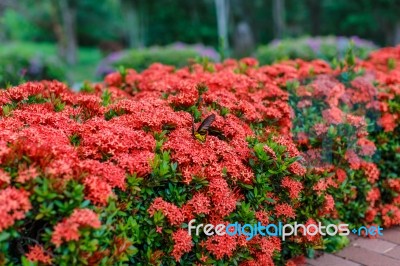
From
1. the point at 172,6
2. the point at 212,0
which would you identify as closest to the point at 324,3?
the point at 212,0

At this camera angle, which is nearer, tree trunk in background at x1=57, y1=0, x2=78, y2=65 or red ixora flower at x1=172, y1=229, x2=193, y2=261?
red ixora flower at x1=172, y1=229, x2=193, y2=261

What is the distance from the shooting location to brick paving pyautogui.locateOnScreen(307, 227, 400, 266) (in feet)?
11.1

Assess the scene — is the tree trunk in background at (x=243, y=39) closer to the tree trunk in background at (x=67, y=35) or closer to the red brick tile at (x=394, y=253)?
the tree trunk in background at (x=67, y=35)

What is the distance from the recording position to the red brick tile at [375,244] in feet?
11.8

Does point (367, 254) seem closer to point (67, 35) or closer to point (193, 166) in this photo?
point (193, 166)

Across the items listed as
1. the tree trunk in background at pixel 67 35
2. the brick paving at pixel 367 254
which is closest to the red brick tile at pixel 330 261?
the brick paving at pixel 367 254

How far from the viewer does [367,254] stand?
11.5ft

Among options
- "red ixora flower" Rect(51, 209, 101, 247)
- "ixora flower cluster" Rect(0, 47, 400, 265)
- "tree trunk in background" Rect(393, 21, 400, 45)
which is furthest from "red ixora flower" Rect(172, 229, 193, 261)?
"tree trunk in background" Rect(393, 21, 400, 45)

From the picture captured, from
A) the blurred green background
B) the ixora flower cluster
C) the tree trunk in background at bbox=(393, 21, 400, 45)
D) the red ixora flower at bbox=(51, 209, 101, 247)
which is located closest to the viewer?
the red ixora flower at bbox=(51, 209, 101, 247)

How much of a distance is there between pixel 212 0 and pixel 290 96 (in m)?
22.4

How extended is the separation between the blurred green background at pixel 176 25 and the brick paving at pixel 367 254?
9057 millimetres

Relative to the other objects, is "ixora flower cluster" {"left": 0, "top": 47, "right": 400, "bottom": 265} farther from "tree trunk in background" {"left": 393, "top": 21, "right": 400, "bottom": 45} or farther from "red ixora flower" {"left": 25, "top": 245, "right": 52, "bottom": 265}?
"tree trunk in background" {"left": 393, "top": 21, "right": 400, "bottom": 45}

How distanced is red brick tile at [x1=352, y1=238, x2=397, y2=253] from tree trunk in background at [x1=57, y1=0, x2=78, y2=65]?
23.5 meters

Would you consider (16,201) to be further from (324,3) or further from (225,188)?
(324,3)
